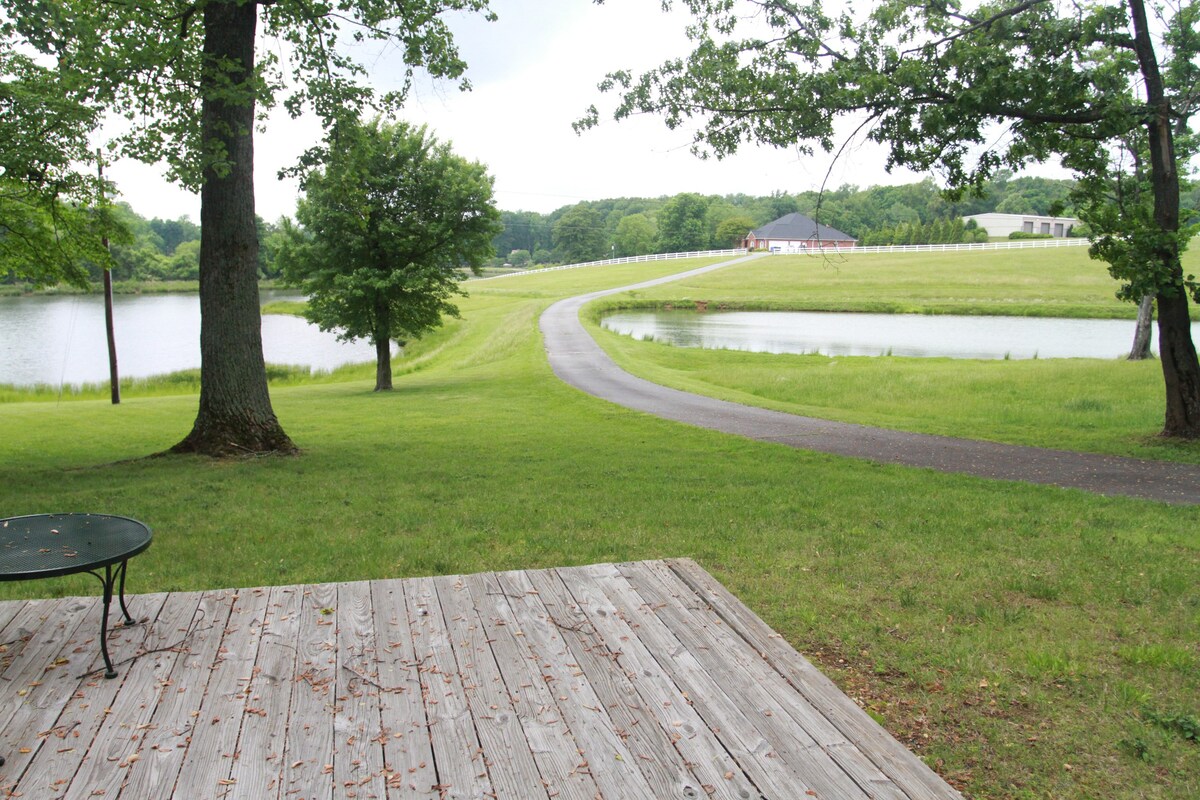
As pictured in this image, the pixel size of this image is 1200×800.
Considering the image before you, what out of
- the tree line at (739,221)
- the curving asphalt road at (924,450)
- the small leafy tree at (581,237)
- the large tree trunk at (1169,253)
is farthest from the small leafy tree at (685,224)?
Answer: the large tree trunk at (1169,253)

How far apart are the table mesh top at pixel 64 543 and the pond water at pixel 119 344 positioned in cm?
2439

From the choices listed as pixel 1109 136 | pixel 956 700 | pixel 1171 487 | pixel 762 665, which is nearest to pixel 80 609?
pixel 762 665

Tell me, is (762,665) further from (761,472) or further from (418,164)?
(418,164)

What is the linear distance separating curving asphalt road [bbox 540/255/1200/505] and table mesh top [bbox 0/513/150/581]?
29.3 feet

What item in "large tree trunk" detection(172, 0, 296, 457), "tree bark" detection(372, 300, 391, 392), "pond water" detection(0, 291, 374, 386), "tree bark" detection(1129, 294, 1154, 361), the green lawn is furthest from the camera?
"pond water" detection(0, 291, 374, 386)

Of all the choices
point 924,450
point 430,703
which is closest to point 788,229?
point 924,450

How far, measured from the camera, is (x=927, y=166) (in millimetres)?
11641

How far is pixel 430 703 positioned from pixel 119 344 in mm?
41496

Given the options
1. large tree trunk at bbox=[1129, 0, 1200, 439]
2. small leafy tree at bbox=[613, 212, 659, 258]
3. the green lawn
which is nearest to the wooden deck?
the green lawn

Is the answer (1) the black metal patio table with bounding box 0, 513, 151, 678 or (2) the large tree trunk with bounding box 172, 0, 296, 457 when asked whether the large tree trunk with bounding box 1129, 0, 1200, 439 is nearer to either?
(2) the large tree trunk with bounding box 172, 0, 296, 457

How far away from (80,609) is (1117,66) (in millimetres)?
13862

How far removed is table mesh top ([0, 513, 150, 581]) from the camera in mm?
3299

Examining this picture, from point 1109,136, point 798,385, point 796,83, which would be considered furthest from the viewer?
point 798,385

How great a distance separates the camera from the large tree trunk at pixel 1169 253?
1096 centimetres
